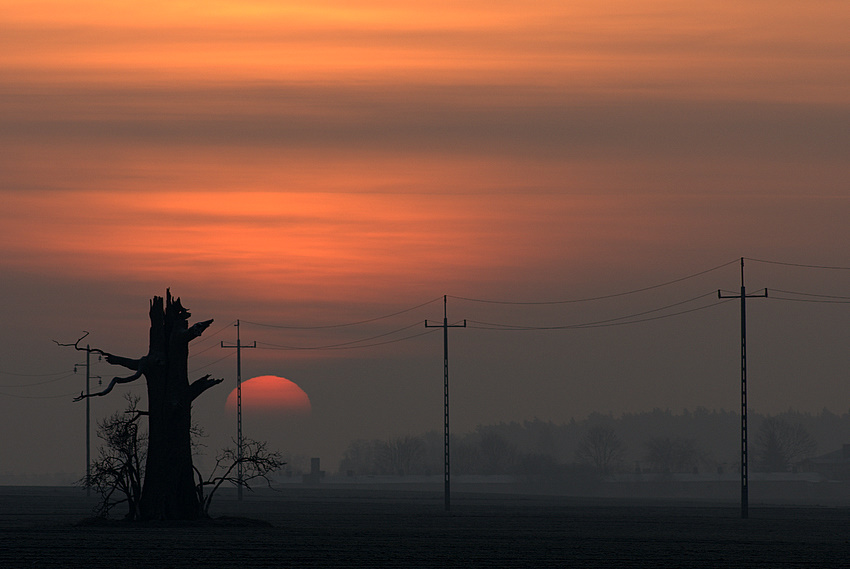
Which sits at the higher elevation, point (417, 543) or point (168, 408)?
point (168, 408)

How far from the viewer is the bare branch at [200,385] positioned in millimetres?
58656

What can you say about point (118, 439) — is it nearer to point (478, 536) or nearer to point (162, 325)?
point (162, 325)

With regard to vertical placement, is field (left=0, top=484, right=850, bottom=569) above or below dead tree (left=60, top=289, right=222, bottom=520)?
below

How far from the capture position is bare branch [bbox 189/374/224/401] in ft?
192

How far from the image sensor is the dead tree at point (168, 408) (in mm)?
57531

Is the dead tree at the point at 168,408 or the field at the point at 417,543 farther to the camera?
the dead tree at the point at 168,408

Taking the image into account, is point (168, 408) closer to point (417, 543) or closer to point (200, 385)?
point (200, 385)

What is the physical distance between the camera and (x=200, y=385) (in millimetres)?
59312

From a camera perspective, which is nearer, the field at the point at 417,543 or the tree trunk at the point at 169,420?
the field at the point at 417,543

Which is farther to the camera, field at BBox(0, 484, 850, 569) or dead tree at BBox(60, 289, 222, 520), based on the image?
dead tree at BBox(60, 289, 222, 520)

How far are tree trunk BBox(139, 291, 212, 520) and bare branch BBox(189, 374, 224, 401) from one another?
139 mm

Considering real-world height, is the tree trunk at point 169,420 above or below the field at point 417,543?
above

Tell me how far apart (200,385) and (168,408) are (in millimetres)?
2006

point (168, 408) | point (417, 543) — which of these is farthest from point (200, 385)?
point (417, 543)
